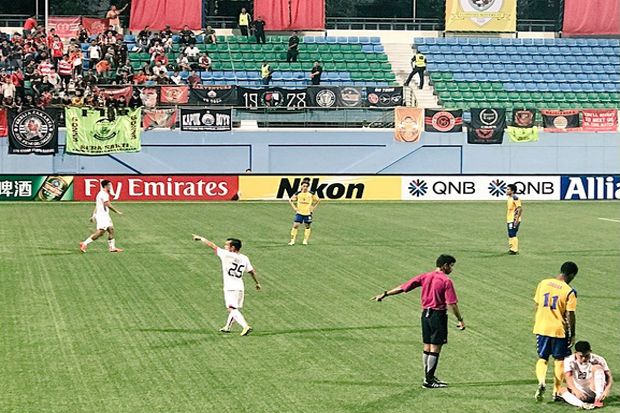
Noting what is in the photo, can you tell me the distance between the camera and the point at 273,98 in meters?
50.1

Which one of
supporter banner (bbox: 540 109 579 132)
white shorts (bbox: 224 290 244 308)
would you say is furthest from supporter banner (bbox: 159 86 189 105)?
white shorts (bbox: 224 290 244 308)

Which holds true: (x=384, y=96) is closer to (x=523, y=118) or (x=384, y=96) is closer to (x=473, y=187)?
(x=473, y=187)

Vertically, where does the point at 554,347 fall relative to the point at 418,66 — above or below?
below

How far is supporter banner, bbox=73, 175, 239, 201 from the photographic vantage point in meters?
46.2

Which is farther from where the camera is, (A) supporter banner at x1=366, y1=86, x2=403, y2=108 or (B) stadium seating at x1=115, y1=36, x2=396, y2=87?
(B) stadium seating at x1=115, y1=36, x2=396, y2=87

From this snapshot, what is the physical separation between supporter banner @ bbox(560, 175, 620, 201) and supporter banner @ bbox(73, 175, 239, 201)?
1389cm

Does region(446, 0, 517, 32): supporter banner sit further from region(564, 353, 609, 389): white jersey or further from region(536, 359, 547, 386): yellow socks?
region(564, 353, 609, 389): white jersey

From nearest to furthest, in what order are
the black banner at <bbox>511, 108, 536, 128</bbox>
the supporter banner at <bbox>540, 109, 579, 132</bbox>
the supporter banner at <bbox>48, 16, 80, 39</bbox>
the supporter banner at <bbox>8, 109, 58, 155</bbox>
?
1. the supporter banner at <bbox>8, 109, 58, 155</bbox>
2. the black banner at <bbox>511, 108, 536, 128</bbox>
3. the supporter banner at <bbox>540, 109, 579, 132</bbox>
4. the supporter banner at <bbox>48, 16, 80, 39</bbox>

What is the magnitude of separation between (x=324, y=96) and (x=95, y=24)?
1318 centimetres

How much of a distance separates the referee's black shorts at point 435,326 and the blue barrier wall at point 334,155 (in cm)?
3595

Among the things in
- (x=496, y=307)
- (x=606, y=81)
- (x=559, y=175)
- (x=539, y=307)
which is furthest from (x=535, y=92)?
(x=539, y=307)

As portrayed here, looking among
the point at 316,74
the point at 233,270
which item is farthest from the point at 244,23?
the point at 233,270

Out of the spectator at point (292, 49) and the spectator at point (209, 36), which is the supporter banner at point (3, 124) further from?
the spectator at point (292, 49)

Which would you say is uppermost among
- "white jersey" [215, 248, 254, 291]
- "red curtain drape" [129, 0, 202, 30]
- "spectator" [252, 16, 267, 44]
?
"red curtain drape" [129, 0, 202, 30]
